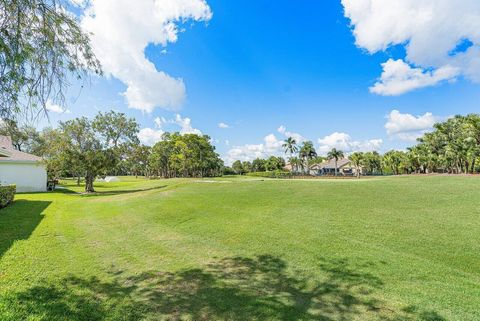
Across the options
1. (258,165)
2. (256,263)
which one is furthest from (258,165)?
(256,263)

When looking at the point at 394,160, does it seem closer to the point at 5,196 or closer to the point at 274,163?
the point at 274,163

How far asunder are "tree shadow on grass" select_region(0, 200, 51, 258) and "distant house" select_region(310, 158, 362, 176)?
264 feet

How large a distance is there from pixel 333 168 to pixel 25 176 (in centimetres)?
7901

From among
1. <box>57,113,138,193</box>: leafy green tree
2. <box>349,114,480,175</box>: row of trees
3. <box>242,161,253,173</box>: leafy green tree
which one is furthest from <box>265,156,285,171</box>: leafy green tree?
<box>57,113,138,193</box>: leafy green tree

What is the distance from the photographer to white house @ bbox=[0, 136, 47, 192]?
930 inches

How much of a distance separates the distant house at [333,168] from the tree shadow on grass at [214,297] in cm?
8238

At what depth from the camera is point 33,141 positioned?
49.1 metres

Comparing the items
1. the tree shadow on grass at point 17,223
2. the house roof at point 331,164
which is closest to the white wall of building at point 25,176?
the tree shadow on grass at point 17,223

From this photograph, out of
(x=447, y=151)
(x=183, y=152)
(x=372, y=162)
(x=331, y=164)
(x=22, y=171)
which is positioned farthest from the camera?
(x=331, y=164)

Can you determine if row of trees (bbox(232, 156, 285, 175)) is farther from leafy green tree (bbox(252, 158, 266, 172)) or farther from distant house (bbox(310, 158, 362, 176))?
distant house (bbox(310, 158, 362, 176))

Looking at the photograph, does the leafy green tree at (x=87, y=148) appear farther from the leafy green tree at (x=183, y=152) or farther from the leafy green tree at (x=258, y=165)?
the leafy green tree at (x=258, y=165)

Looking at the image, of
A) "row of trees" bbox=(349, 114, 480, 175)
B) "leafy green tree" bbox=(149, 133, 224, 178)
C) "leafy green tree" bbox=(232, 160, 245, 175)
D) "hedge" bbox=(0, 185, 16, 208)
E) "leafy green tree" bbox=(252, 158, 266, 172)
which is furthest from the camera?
"leafy green tree" bbox=(232, 160, 245, 175)

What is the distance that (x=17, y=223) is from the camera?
1020 centimetres

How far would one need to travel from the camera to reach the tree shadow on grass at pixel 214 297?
155 inches
